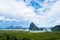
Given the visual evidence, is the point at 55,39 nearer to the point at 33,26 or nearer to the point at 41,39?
the point at 41,39

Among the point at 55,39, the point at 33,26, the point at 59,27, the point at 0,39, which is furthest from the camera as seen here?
the point at 33,26

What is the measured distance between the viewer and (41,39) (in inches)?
2844

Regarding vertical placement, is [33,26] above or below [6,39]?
above

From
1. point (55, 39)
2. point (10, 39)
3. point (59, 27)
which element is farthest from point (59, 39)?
point (59, 27)

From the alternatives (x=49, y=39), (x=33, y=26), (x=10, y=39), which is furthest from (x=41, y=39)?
(x=33, y=26)

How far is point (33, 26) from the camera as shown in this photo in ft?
627

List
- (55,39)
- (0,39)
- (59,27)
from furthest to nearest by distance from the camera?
(59,27) → (55,39) → (0,39)

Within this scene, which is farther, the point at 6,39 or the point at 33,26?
the point at 33,26

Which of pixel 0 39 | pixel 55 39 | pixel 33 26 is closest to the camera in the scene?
pixel 0 39

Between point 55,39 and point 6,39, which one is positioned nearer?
point 6,39

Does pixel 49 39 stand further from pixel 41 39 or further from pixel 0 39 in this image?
Answer: pixel 0 39

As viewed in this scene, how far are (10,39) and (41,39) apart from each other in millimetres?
14974

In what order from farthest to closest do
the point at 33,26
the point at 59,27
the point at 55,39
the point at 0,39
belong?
the point at 33,26, the point at 59,27, the point at 55,39, the point at 0,39

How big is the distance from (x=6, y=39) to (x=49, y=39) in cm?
1887
